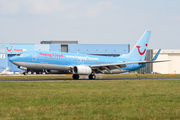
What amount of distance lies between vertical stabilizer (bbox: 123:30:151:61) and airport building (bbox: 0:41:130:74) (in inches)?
1480

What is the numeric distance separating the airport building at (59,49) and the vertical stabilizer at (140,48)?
3759cm

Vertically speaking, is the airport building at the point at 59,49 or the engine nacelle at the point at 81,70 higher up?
the airport building at the point at 59,49

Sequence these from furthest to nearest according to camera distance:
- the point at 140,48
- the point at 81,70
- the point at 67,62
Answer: the point at 140,48 < the point at 67,62 < the point at 81,70

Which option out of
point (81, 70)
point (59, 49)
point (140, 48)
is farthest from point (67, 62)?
point (59, 49)

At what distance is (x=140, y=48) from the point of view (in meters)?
50.7

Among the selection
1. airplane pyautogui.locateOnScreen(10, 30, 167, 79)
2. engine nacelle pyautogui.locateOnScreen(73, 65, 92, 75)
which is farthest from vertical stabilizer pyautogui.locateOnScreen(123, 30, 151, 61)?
engine nacelle pyautogui.locateOnScreen(73, 65, 92, 75)

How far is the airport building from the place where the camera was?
83613 mm

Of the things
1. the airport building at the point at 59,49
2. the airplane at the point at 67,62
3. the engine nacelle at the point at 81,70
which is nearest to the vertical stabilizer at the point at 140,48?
the airplane at the point at 67,62

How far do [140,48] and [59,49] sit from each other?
40516 millimetres

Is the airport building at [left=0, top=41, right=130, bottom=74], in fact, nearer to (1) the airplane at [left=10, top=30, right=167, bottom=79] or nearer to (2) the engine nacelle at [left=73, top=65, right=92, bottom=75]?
(1) the airplane at [left=10, top=30, right=167, bottom=79]

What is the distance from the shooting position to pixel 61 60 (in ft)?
129

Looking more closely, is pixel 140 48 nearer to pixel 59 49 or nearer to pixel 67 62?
pixel 67 62

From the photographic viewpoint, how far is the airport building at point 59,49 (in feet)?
274

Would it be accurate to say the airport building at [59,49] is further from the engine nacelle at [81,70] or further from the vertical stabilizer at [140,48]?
the engine nacelle at [81,70]
